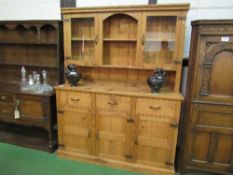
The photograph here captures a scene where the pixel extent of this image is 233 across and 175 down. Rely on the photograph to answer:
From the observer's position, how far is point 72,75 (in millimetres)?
2492

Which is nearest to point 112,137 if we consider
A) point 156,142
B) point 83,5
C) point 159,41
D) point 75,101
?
point 156,142

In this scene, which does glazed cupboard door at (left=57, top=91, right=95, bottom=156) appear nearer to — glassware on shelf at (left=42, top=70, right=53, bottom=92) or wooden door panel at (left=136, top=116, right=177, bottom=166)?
glassware on shelf at (left=42, top=70, right=53, bottom=92)

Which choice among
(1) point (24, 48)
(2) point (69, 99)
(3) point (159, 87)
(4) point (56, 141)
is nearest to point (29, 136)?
(4) point (56, 141)

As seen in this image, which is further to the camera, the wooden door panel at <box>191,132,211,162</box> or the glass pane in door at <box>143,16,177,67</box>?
the glass pane in door at <box>143,16,177,67</box>

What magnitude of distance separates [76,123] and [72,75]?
65 cm

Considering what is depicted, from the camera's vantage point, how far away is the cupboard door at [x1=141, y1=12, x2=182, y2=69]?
2.31 meters

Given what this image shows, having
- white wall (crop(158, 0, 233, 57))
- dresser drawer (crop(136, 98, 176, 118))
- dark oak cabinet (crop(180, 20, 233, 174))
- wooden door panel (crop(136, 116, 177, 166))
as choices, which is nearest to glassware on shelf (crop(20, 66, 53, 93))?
dresser drawer (crop(136, 98, 176, 118))

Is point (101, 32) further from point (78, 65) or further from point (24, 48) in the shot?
point (24, 48)

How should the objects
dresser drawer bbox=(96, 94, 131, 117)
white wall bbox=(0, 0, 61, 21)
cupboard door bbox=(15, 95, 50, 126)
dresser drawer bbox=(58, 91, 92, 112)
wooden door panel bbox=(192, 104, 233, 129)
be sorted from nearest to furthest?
wooden door panel bbox=(192, 104, 233, 129)
dresser drawer bbox=(96, 94, 131, 117)
dresser drawer bbox=(58, 91, 92, 112)
cupboard door bbox=(15, 95, 50, 126)
white wall bbox=(0, 0, 61, 21)

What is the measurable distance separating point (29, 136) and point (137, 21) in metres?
2.52

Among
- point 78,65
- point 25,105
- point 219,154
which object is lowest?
point 219,154

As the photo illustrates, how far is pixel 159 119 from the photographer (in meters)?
2.22

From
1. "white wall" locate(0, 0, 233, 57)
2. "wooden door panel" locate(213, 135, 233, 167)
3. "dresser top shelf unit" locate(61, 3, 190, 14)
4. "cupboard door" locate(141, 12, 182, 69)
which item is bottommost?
"wooden door panel" locate(213, 135, 233, 167)

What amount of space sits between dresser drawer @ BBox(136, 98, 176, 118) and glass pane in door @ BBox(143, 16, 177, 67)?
0.50m
